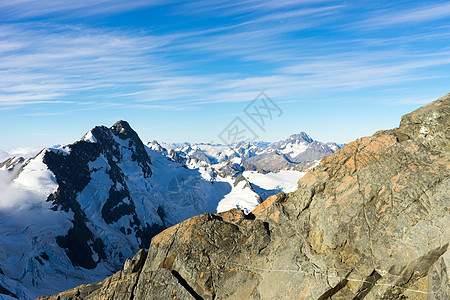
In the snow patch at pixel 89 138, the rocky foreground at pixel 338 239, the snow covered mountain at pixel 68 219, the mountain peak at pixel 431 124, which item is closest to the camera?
the rocky foreground at pixel 338 239

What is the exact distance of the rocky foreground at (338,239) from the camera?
19.5m

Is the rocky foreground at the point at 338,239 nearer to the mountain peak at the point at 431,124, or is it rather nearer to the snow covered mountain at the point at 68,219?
the mountain peak at the point at 431,124

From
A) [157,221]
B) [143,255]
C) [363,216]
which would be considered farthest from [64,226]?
[363,216]

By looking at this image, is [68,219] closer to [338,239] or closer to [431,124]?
[338,239]

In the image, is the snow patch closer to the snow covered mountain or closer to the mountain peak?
the snow covered mountain

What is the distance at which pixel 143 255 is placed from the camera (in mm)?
28516

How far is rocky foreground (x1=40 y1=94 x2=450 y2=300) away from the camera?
19.5m

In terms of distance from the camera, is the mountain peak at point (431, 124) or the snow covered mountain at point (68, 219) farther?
the snow covered mountain at point (68, 219)

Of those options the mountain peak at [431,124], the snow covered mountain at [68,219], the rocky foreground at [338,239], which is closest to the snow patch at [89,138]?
the snow covered mountain at [68,219]

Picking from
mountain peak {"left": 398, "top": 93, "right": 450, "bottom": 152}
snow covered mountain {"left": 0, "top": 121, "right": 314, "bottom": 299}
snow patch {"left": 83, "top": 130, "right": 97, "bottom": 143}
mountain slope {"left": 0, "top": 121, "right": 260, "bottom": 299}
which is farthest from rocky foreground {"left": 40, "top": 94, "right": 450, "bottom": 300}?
snow patch {"left": 83, "top": 130, "right": 97, "bottom": 143}

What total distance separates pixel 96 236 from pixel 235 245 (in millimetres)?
128123

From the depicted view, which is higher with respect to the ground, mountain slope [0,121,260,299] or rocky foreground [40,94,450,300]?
rocky foreground [40,94,450,300]

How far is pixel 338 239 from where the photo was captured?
Answer: 71.5ft

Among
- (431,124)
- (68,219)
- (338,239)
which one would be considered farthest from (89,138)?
(431,124)
